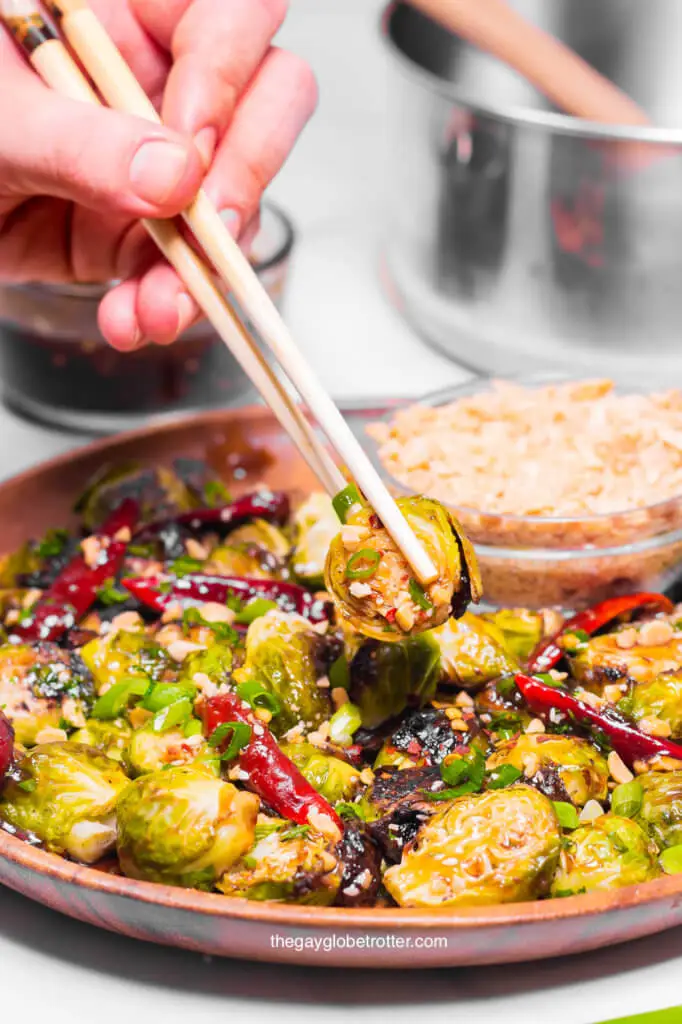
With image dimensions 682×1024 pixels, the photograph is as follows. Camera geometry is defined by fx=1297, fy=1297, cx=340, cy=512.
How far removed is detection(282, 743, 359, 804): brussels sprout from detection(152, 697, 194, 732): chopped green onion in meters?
0.24

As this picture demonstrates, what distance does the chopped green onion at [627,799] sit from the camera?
2.56 m

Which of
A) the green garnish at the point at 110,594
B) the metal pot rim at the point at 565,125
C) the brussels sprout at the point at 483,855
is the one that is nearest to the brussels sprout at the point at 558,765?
the brussels sprout at the point at 483,855

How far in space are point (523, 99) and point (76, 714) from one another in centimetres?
353

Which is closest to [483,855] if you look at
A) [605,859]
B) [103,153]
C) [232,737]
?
[605,859]

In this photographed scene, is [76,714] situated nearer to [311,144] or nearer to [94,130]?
[94,130]

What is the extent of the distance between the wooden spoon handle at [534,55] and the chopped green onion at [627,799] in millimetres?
2699

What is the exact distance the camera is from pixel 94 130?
2.74 m

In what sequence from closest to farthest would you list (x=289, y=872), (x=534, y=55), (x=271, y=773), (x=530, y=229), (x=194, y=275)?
(x=289, y=872), (x=271, y=773), (x=194, y=275), (x=530, y=229), (x=534, y=55)

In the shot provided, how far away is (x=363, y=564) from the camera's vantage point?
2.49 metres

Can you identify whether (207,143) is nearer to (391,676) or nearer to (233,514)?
(233,514)

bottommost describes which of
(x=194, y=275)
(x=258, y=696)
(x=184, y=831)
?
(x=258, y=696)

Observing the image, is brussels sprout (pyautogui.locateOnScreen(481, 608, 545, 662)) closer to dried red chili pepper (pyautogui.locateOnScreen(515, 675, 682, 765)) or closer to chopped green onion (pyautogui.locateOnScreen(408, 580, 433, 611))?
dried red chili pepper (pyautogui.locateOnScreen(515, 675, 682, 765))

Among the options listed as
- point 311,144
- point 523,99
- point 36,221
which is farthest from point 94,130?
point 311,144

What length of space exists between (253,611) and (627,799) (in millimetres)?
978
